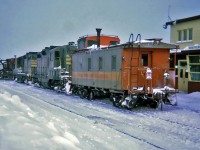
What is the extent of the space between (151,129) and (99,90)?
9040mm

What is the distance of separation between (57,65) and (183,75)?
10706 millimetres

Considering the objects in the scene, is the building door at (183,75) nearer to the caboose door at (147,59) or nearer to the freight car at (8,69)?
the caboose door at (147,59)

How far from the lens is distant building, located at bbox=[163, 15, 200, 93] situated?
25.6 meters

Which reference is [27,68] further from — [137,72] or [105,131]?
[105,131]

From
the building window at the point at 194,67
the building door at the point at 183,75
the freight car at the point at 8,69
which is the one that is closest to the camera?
the building window at the point at 194,67

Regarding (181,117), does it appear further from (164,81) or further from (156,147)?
(156,147)

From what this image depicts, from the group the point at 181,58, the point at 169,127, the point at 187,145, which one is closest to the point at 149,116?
the point at 169,127

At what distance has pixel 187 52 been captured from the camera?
25.4 meters

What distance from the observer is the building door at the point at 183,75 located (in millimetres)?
27328

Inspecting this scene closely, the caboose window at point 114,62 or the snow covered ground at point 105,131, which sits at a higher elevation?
the caboose window at point 114,62

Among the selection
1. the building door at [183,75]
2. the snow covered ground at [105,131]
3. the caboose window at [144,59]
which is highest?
the caboose window at [144,59]

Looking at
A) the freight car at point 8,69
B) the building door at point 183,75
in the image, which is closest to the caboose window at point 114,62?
the building door at point 183,75

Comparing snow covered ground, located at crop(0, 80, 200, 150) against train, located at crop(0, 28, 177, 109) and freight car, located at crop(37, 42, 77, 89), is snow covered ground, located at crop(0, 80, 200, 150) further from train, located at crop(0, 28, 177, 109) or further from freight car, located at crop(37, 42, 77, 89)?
freight car, located at crop(37, 42, 77, 89)

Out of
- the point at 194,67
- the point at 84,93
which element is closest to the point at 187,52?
the point at 194,67
